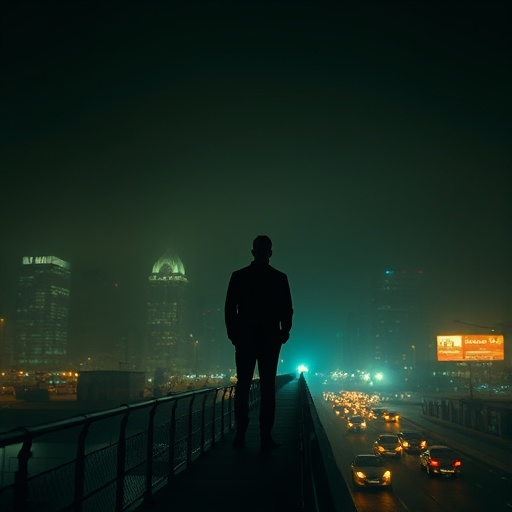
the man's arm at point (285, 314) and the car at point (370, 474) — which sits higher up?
the man's arm at point (285, 314)

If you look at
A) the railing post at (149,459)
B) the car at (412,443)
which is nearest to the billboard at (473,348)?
the car at (412,443)

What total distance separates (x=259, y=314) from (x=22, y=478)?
5.23 metres

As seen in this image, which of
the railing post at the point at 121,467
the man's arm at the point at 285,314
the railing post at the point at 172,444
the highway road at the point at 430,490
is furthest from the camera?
the highway road at the point at 430,490

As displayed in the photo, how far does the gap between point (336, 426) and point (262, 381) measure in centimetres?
7411

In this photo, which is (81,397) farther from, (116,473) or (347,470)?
(116,473)

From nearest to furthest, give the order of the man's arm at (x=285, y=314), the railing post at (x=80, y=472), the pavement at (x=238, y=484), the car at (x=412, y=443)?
1. the railing post at (x=80, y=472)
2. the pavement at (x=238, y=484)
3. the man's arm at (x=285, y=314)
4. the car at (x=412, y=443)

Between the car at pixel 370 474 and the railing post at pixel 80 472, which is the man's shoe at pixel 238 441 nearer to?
the railing post at pixel 80 472

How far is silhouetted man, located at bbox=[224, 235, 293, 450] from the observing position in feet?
30.1

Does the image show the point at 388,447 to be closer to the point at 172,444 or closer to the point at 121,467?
the point at 172,444

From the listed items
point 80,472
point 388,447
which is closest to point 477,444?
point 388,447

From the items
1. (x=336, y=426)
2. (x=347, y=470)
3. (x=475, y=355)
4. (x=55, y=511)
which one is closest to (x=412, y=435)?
(x=347, y=470)

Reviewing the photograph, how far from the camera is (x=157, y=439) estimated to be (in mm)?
8734

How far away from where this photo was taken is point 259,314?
920cm

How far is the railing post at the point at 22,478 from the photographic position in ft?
14.0
